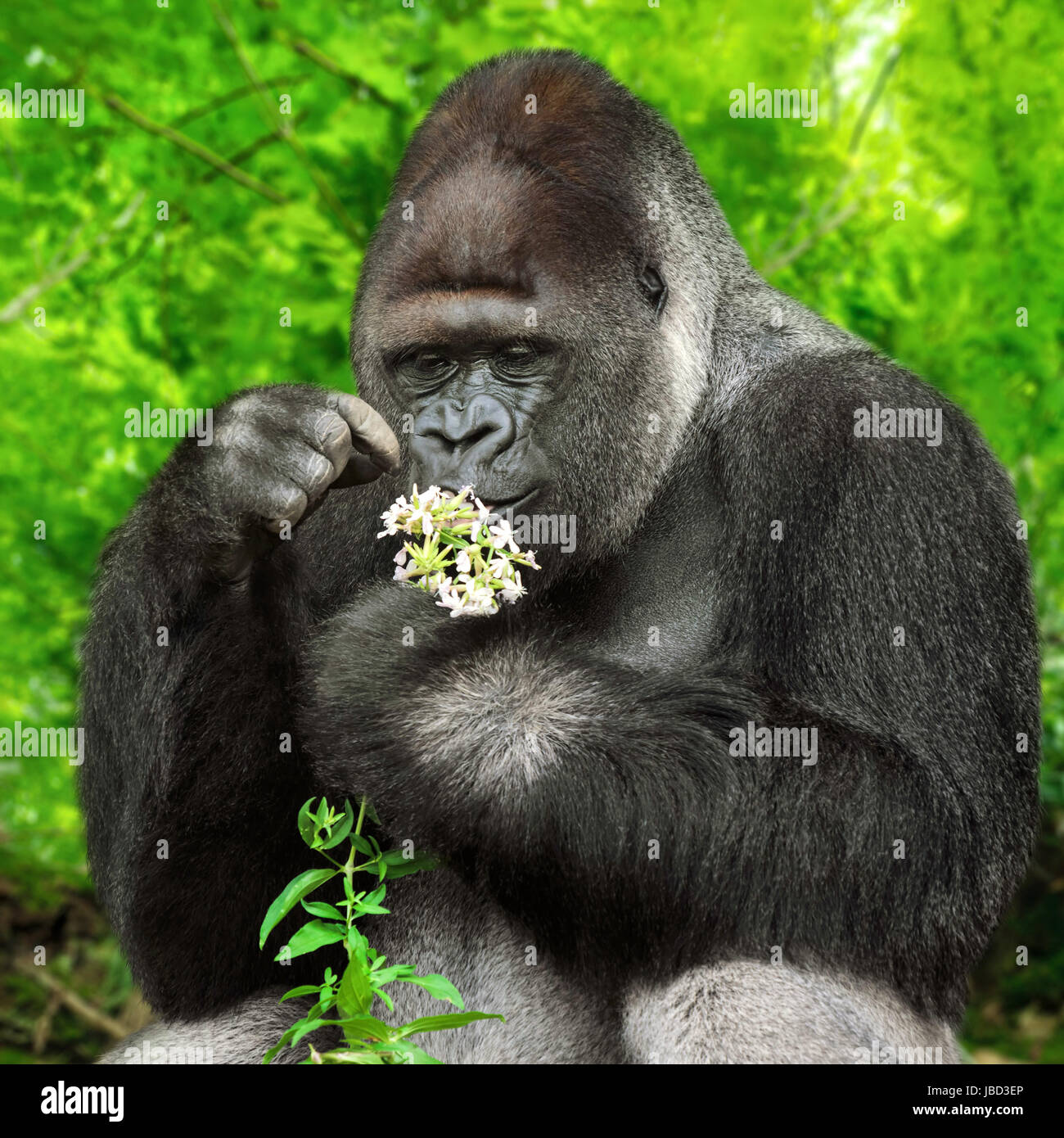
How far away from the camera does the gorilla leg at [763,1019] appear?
9.09 feet

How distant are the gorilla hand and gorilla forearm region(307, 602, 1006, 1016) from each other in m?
0.48

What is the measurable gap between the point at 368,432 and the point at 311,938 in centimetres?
112

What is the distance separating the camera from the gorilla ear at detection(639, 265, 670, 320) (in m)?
3.45

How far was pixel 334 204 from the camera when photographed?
5.30 metres

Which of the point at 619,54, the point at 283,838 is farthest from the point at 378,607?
the point at 619,54

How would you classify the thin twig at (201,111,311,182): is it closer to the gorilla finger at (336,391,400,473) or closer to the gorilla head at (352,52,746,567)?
the gorilla head at (352,52,746,567)

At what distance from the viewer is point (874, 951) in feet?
9.71

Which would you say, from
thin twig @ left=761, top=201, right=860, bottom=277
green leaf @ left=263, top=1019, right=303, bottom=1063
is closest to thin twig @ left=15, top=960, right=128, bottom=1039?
green leaf @ left=263, top=1019, right=303, bottom=1063

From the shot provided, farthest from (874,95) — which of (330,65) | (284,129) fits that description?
(284,129)

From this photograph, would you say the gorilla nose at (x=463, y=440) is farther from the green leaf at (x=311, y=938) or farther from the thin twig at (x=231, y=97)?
the thin twig at (x=231, y=97)

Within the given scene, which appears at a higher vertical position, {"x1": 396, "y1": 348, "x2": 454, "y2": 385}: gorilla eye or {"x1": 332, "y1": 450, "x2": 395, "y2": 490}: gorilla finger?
{"x1": 396, "y1": 348, "x2": 454, "y2": 385}: gorilla eye

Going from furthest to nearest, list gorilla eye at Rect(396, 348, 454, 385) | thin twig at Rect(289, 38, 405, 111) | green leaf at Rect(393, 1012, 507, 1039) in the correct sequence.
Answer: thin twig at Rect(289, 38, 405, 111) → gorilla eye at Rect(396, 348, 454, 385) → green leaf at Rect(393, 1012, 507, 1039)

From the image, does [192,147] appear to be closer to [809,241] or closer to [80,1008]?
[809,241]

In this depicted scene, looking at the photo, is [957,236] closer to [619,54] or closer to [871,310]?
[871,310]
